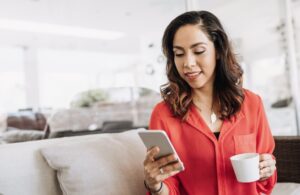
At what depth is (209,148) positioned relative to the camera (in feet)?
3.62

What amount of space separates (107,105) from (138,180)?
60.2 inches

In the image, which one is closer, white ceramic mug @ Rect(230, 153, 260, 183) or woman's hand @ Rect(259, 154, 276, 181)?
white ceramic mug @ Rect(230, 153, 260, 183)

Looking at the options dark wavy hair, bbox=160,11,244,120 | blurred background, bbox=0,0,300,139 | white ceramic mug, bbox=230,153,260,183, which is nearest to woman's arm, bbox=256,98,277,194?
dark wavy hair, bbox=160,11,244,120

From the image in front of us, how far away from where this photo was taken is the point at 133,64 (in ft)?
11.3

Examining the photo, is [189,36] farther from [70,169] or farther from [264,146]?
[70,169]

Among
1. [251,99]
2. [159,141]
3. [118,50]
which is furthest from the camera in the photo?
[118,50]

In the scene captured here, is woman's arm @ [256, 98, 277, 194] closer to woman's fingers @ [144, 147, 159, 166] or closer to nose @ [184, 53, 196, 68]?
nose @ [184, 53, 196, 68]

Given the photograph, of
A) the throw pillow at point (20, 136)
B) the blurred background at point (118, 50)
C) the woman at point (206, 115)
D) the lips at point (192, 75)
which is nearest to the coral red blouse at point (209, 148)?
the woman at point (206, 115)

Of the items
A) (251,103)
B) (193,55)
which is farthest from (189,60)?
(251,103)

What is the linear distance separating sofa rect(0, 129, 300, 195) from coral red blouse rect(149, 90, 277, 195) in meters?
0.18

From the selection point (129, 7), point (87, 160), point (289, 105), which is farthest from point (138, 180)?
point (129, 7)

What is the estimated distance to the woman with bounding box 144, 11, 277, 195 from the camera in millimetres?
1105

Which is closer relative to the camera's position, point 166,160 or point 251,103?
point 166,160

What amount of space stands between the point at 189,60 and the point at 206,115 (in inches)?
9.1
